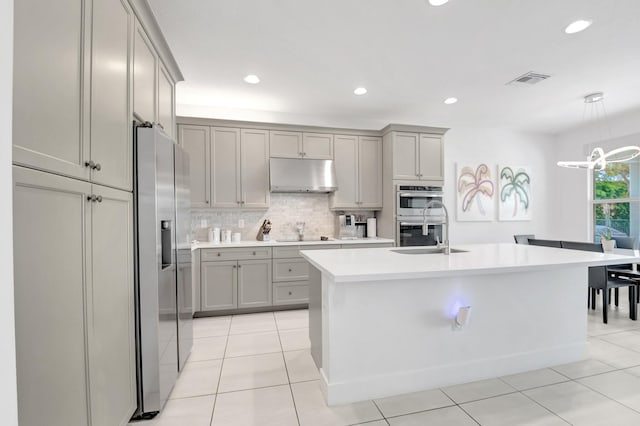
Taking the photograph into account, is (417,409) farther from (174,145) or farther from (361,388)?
(174,145)

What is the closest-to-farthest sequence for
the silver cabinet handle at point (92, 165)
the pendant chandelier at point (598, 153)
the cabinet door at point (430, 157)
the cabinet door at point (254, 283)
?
1. the silver cabinet handle at point (92, 165)
2. the pendant chandelier at point (598, 153)
3. the cabinet door at point (254, 283)
4. the cabinet door at point (430, 157)

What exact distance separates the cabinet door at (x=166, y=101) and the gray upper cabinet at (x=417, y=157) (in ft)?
9.26

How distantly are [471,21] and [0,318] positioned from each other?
305cm

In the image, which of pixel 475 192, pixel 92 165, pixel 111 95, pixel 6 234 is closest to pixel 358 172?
pixel 475 192

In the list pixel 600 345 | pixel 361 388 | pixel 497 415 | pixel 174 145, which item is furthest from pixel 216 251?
pixel 600 345

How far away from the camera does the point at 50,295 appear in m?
0.99

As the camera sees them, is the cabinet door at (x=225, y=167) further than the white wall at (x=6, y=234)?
Yes

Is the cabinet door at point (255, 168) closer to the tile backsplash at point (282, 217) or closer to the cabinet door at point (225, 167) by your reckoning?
the cabinet door at point (225, 167)

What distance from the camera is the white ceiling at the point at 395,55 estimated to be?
2211 millimetres

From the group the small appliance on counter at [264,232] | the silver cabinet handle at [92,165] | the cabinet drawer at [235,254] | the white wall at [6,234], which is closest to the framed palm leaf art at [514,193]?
the small appliance on counter at [264,232]

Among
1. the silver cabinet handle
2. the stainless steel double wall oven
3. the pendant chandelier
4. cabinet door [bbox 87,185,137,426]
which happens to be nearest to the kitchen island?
cabinet door [bbox 87,185,137,426]

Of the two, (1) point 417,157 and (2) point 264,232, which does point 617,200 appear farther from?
(2) point 264,232

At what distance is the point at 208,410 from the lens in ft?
6.00

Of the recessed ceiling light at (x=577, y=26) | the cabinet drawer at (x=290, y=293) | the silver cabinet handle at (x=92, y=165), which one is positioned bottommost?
the cabinet drawer at (x=290, y=293)
